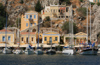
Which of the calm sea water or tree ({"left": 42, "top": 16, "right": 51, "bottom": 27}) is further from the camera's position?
tree ({"left": 42, "top": 16, "right": 51, "bottom": 27})

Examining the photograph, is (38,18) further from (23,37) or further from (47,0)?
(47,0)

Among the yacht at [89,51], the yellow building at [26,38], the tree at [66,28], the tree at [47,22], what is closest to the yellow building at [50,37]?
the yellow building at [26,38]

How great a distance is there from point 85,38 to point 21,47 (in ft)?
85.0

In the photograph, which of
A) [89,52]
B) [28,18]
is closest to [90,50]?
[89,52]

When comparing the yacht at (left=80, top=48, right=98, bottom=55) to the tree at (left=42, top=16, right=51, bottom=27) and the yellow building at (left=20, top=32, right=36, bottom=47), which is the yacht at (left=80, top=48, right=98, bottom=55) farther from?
the tree at (left=42, top=16, right=51, bottom=27)

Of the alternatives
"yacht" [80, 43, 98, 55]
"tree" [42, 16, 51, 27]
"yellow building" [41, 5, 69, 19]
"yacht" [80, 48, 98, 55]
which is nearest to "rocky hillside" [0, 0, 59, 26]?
"yellow building" [41, 5, 69, 19]

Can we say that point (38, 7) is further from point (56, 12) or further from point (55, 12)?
point (56, 12)

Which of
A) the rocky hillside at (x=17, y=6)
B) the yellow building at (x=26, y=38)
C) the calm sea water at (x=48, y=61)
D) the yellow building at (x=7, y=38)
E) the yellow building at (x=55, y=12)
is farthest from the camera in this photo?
the rocky hillside at (x=17, y=6)

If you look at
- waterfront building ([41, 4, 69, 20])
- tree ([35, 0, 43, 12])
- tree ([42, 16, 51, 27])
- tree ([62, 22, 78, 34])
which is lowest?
tree ([62, 22, 78, 34])

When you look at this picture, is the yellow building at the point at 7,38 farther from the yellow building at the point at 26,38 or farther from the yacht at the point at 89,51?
the yacht at the point at 89,51

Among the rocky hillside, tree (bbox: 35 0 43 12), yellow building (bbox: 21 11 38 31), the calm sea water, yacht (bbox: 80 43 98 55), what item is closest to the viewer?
the calm sea water

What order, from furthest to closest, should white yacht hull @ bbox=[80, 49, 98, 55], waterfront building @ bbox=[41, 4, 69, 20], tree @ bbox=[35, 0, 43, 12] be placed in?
tree @ bbox=[35, 0, 43, 12]
waterfront building @ bbox=[41, 4, 69, 20]
white yacht hull @ bbox=[80, 49, 98, 55]

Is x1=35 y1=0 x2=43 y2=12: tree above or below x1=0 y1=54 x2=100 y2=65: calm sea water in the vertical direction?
above

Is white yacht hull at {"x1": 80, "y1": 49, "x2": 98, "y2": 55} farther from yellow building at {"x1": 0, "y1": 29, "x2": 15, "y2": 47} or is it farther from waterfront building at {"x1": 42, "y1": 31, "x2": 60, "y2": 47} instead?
yellow building at {"x1": 0, "y1": 29, "x2": 15, "y2": 47}
